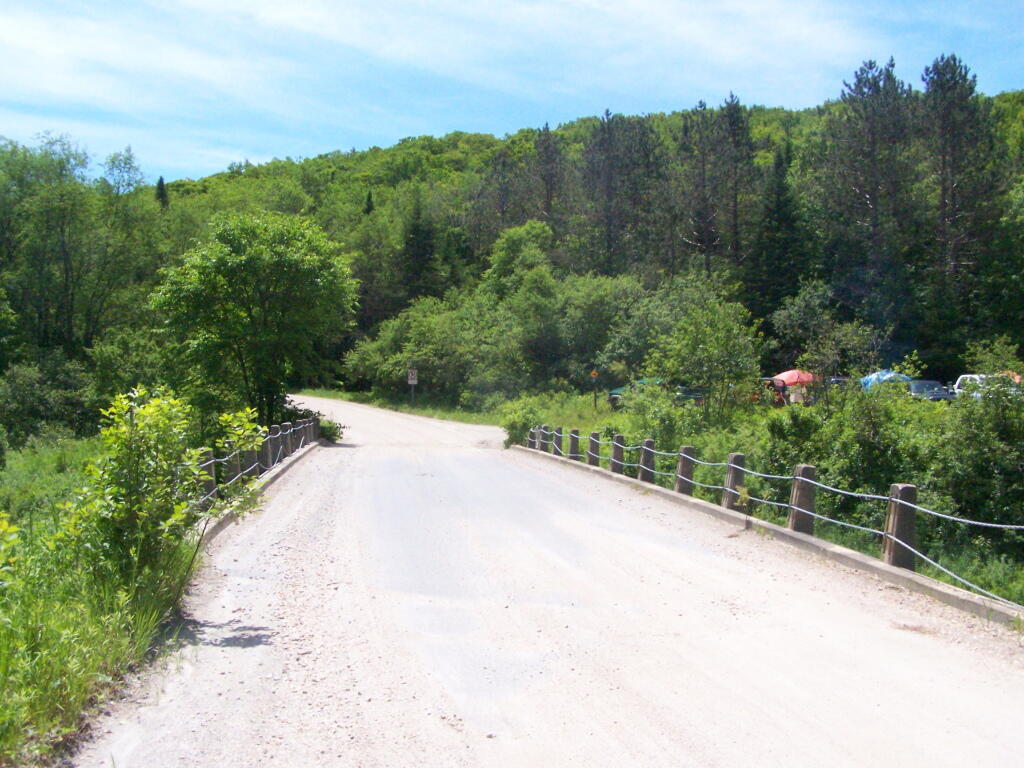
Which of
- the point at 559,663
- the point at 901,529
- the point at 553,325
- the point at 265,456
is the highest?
the point at 553,325

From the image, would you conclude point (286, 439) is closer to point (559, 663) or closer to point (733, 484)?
point (733, 484)

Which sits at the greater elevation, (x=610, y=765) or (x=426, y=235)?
(x=426, y=235)

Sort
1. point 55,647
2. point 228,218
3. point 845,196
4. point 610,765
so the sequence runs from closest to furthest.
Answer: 1. point 610,765
2. point 55,647
3. point 228,218
4. point 845,196

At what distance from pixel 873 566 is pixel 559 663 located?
4541 mm

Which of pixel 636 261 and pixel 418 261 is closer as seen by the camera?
pixel 636 261

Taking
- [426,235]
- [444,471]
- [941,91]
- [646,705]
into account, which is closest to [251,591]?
[646,705]

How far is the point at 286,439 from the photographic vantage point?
2286cm

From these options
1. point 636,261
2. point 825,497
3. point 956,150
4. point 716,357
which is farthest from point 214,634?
point 636,261

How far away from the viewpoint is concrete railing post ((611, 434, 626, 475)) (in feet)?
60.5

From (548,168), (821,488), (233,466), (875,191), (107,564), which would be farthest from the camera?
(548,168)

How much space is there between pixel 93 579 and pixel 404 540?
468 centimetres

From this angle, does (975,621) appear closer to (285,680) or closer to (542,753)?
(542,753)

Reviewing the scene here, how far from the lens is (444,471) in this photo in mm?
21078

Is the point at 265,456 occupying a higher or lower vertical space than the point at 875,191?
lower
